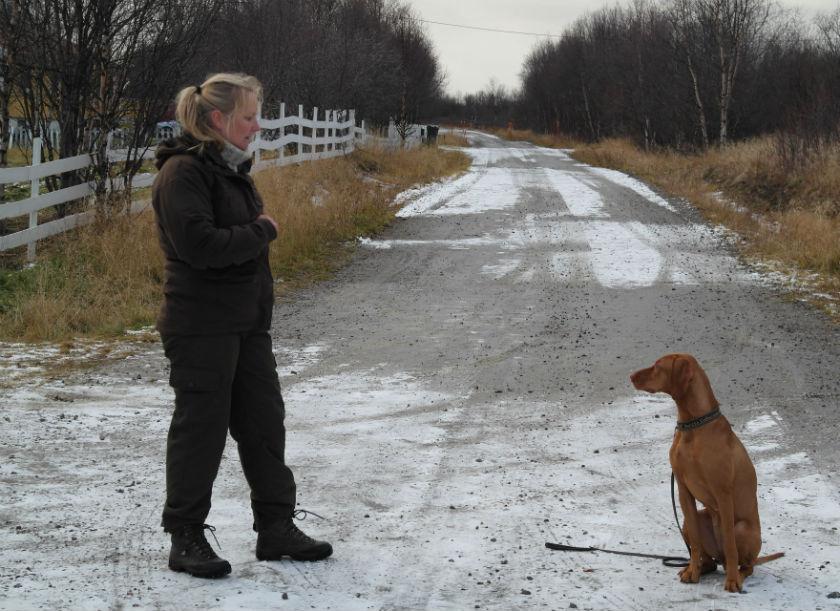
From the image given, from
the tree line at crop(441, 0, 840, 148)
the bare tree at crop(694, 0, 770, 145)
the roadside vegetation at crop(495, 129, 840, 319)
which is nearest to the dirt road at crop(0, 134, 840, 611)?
the roadside vegetation at crop(495, 129, 840, 319)

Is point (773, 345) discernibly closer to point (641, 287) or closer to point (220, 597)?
point (641, 287)

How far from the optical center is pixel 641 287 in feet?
37.2

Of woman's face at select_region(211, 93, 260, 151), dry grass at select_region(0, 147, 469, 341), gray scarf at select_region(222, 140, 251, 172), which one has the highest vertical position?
woman's face at select_region(211, 93, 260, 151)

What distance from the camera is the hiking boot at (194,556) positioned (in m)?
3.66

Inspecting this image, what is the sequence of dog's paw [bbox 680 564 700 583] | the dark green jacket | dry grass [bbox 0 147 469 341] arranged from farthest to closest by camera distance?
dry grass [bbox 0 147 469 341]
dog's paw [bbox 680 564 700 583]
the dark green jacket

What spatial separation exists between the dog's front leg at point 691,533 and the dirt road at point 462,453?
73mm

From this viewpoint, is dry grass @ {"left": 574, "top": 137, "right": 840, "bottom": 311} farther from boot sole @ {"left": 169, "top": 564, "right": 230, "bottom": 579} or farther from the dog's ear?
boot sole @ {"left": 169, "top": 564, "right": 230, "bottom": 579}

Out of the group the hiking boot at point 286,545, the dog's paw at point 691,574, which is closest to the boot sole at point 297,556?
the hiking boot at point 286,545

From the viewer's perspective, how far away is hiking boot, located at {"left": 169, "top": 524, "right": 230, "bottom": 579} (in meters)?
3.66

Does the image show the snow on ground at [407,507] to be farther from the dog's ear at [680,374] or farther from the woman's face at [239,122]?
the woman's face at [239,122]

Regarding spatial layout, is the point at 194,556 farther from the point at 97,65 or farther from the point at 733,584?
the point at 97,65

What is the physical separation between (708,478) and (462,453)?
6.89ft

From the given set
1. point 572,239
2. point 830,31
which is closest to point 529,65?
point 830,31

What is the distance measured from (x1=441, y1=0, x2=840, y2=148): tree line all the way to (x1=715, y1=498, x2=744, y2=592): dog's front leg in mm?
19319
